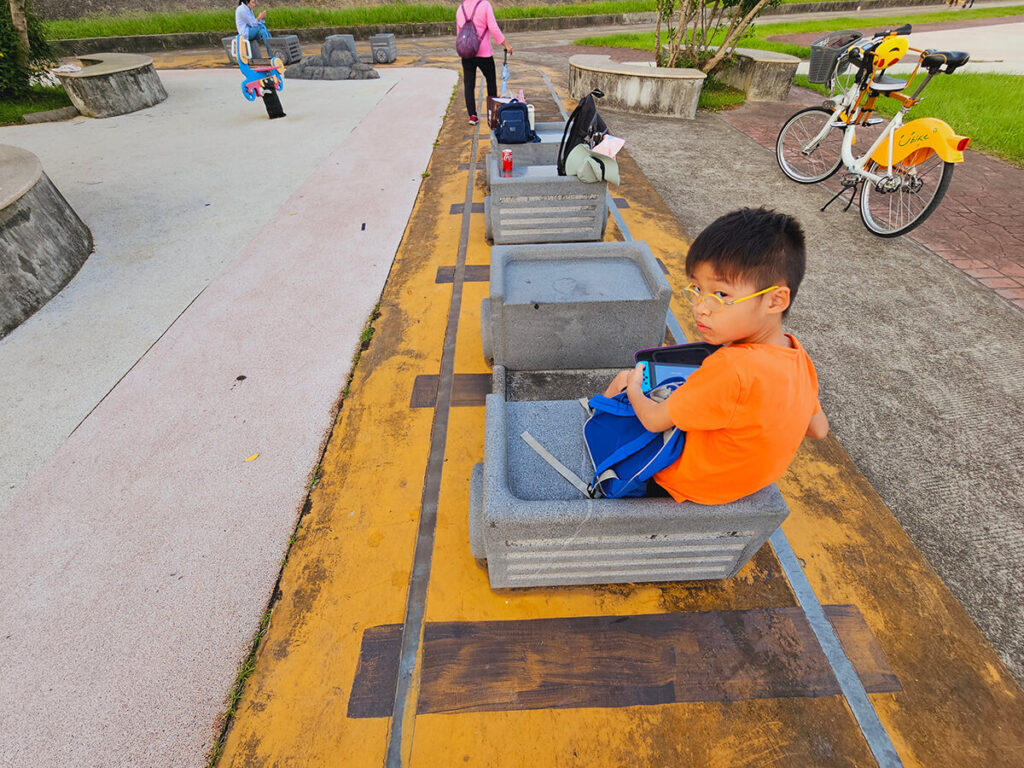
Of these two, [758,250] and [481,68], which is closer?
[758,250]

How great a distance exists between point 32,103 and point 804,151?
14.4 metres

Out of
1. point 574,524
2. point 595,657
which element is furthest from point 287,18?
point 595,657

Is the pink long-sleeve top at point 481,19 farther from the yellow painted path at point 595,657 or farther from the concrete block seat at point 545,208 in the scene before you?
the yellow painted path at point 595,657

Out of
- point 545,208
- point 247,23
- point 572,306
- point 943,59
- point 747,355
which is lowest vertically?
point 545,208

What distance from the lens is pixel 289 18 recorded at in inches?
727

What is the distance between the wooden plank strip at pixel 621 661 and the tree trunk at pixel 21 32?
1386 centimetres

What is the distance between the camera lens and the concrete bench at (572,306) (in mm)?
2920

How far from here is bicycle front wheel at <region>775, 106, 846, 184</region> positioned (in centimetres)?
629

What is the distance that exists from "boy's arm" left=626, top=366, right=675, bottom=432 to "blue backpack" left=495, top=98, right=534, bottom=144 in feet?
14.8

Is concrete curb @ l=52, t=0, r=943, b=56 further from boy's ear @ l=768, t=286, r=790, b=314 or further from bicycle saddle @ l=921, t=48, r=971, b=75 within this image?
boy's ear @ l=768, t=286, r=790, b=314

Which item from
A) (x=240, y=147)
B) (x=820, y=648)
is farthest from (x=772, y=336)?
(x=240, y=147)

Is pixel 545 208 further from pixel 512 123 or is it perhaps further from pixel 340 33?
pixel 340 33

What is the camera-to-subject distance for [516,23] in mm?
20156

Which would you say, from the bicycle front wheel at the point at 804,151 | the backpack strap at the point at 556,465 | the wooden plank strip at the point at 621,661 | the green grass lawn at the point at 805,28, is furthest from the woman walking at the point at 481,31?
the green grass lawn at the point at 805,28
